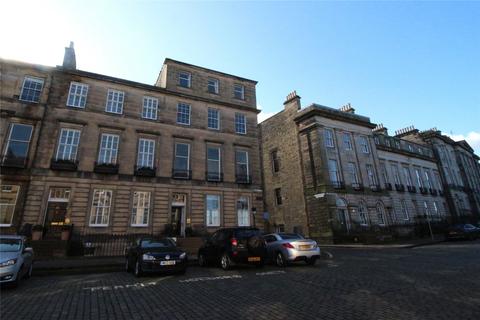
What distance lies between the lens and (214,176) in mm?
24422

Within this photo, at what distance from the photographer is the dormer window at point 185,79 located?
2646cm

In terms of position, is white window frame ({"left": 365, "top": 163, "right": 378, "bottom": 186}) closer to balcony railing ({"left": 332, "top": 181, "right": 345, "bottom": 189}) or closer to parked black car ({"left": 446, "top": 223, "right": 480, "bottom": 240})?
balcony railing ({"left": 332, "top": 181, "right": 345, "bottom": 189})

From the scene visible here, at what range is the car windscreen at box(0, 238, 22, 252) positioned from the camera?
30.2 feet

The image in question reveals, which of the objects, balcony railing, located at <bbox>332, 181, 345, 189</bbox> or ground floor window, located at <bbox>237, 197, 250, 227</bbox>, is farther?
balcony railing, located at <bbox>332, 181, 345, 189</bbox>

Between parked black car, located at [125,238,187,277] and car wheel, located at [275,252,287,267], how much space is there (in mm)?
4568

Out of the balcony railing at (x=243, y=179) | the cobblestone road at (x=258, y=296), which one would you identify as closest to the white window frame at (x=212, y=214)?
the balcony railing at (x=243, y=179)

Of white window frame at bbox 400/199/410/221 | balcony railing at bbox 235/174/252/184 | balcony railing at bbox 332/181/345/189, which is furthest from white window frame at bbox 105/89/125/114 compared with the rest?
white window frame at bbox 400/199/410/221

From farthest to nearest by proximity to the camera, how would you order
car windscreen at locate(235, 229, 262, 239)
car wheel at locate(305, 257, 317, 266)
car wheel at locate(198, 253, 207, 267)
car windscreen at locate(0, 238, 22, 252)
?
car wheel at locate(198, 253, 207, 267) < car wheel at locate(305, 257, 317, 266) < car windscreen at locate(235, 229, 262, 239) < car windscreen at locate(0, 238, 22, 252)

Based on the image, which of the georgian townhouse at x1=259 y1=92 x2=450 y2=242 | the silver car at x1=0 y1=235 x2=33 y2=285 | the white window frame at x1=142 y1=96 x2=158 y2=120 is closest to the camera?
the silver car at x1=0 y1=235 x2=33 y2=285

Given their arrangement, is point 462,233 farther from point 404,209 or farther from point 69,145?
point 69,145

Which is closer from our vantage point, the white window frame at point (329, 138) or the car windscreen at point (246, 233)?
the car windscreen at point (246, 233)

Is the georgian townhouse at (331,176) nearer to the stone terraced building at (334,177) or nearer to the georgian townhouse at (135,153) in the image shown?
the stone terraced building at (334,177)

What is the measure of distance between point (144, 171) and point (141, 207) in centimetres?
287

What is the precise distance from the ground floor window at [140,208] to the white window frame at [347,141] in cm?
2337
